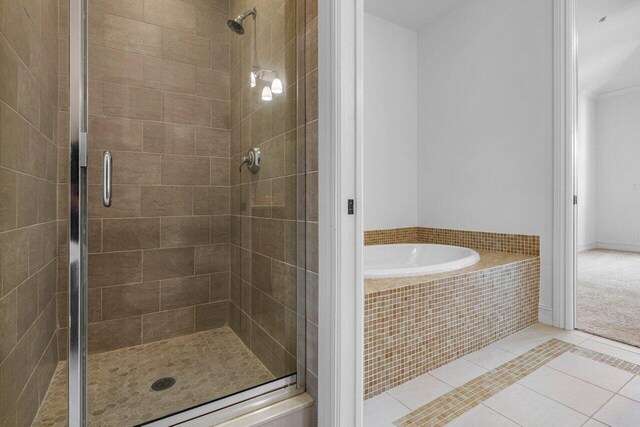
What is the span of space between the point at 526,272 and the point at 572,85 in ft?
4.23

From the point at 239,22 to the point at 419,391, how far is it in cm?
222

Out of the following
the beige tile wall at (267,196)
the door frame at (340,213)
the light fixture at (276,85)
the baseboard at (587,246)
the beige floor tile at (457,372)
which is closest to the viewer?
the door frame at (340,213)

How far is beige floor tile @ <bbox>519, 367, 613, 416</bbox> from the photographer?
1.39m

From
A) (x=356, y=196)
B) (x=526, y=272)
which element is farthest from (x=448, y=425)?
(x=526, y=272)

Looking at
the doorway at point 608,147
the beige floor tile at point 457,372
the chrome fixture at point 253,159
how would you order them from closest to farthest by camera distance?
the beige floor tile at point 457,372, the chrome fixture at point 253,159, the doorway at point 608,147

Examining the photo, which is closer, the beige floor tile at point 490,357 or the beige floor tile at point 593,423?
the beige floor tile at point 593,423

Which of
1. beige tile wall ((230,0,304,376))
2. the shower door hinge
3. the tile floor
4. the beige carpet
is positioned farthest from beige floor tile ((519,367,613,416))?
the shower door hinge

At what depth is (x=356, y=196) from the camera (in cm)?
115

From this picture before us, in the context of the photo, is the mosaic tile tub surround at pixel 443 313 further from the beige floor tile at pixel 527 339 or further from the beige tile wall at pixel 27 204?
the beige tile wall at pixel 27 204

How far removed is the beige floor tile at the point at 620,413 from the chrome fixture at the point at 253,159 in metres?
1.86

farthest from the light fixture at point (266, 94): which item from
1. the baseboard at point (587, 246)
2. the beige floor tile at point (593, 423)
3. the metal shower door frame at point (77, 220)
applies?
the baseboard at point (587, 246)

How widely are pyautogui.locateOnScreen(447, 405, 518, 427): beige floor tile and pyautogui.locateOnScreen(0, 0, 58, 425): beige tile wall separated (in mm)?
1550

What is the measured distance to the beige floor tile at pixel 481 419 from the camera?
127 cm

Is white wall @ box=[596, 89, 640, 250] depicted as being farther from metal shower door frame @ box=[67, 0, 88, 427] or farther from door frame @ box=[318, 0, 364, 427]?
metal shower door frame @ box=[67, 0, 88, 427]
